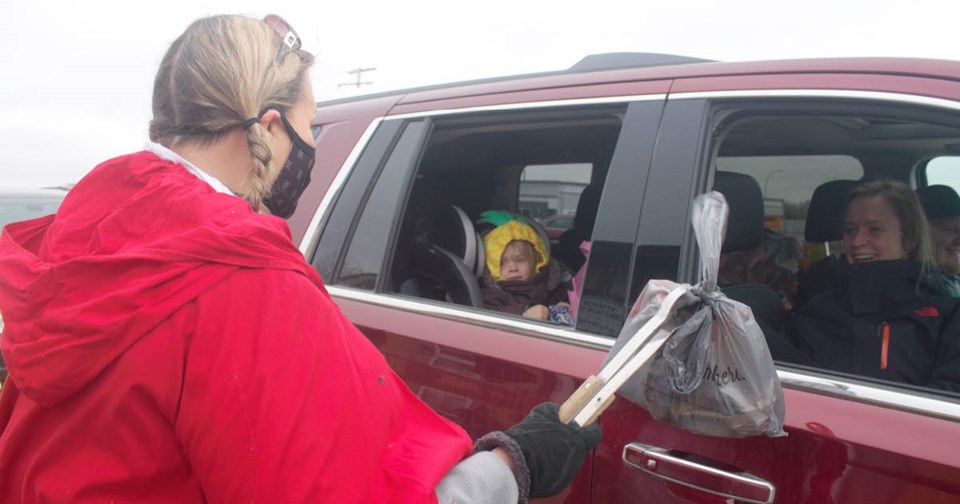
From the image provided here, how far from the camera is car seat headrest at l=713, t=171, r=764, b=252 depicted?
2113mm

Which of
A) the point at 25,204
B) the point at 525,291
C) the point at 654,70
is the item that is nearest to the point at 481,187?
the point at 525,291

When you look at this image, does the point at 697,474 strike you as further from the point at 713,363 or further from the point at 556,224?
the point at 556,224

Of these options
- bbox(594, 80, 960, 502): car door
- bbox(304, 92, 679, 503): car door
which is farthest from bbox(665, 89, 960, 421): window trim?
bbox(304, 92, 679, 503): car door

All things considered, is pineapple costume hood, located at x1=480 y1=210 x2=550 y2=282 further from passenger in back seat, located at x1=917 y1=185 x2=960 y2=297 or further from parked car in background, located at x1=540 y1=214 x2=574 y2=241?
passenger in back seat, located at x1=917 y1=185 x2=960 y2=297

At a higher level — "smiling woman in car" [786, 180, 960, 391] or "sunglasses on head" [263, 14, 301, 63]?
"sunglasses on head" [263, 14, 301, 63]

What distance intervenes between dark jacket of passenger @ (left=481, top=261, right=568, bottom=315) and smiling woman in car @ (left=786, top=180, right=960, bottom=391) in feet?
4.08

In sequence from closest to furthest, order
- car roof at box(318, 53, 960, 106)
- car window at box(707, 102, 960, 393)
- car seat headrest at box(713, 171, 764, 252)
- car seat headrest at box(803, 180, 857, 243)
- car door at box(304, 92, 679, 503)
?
car roof at box(318, 53, 960, 106) < car door at box(304, 92, 679, 503) < car window at box(707, 102, 960, 393) < car seat headrest at box(713, 171, 764, 252) < car seat headrest at box(803, 180, 857, 243)

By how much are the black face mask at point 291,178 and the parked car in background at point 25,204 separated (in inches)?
165

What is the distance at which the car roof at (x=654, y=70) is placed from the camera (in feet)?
4.69

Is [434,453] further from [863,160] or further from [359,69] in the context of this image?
[359,69]

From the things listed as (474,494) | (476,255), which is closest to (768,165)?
(476,255)

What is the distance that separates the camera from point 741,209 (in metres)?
2.14

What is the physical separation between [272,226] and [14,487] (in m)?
0.53

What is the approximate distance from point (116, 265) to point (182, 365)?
0.51ft
